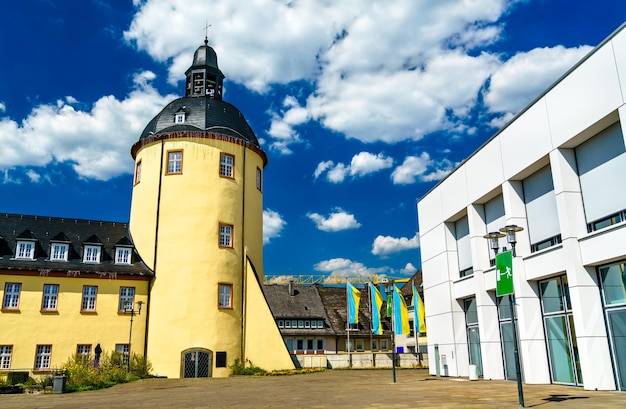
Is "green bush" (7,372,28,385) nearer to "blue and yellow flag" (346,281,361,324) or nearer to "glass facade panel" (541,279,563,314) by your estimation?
"blue and yellow flag" (346,281,361,324)

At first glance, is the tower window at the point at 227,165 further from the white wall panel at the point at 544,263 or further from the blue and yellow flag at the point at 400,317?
the white wall panel at the point at 544,263

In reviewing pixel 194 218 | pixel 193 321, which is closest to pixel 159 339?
pixel 193 321

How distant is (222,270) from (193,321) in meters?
3.82

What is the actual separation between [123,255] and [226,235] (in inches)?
279

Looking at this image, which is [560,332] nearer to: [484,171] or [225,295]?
[484,171]

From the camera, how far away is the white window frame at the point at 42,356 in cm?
3169

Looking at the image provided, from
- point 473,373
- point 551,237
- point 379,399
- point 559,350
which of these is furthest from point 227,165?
point 559,350

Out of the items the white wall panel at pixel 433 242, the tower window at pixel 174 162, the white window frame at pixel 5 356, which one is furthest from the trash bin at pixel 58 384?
the white wall panel at pixel 433 242

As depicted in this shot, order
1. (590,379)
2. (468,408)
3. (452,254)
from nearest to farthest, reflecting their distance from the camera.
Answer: (468,408) → (590,379) → (452,254)

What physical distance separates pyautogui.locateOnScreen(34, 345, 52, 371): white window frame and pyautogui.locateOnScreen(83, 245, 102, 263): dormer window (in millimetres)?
5902

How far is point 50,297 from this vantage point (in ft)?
108

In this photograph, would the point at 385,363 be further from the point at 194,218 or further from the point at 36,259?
the point at 36,259

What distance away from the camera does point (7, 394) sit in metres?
24.3

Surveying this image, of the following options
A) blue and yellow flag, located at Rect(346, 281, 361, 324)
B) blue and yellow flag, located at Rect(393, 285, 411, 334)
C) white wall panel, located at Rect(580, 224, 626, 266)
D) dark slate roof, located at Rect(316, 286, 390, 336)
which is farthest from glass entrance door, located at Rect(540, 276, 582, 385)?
dark slate roof, located at Rect(316, 286, 390, 336)
